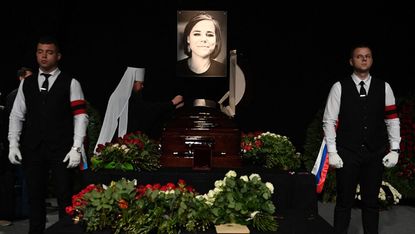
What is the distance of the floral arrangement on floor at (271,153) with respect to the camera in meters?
5.11

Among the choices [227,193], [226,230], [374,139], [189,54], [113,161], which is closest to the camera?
[226,230]

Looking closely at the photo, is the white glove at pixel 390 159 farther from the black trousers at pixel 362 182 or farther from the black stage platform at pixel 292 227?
the black stage platform at pixel 292 227

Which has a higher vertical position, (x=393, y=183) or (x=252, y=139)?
(x=252, y=139)

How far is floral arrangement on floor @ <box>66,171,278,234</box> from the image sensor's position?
3.48 meters

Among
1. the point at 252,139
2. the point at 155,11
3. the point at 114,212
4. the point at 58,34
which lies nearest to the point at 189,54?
the point at 252,139

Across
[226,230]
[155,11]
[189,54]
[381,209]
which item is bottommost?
[381,209]

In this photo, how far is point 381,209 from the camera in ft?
20.7

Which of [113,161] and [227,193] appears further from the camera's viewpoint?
[113,161]

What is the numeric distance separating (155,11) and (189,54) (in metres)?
1.37

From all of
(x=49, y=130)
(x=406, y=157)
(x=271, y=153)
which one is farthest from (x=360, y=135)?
(x=406, y=157)

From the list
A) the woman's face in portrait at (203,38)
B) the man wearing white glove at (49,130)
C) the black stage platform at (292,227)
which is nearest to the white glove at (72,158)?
the man wearing white glove at (49,130)

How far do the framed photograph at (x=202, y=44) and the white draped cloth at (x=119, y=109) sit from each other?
0.81 m

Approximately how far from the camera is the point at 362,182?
426cm

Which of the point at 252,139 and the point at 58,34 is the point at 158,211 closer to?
the point at 252,139
